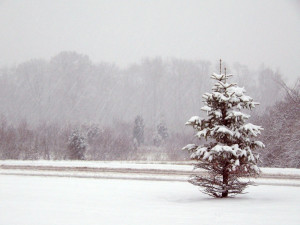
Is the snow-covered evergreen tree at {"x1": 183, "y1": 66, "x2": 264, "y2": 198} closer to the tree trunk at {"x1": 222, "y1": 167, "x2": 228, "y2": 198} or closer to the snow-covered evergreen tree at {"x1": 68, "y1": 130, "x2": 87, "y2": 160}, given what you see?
the tree trunk at {"x1": 222, "y1": 167, "x2": 228, "y2": 198}

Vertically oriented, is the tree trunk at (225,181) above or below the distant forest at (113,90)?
below

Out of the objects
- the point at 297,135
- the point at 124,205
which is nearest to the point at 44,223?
the point at 124,205

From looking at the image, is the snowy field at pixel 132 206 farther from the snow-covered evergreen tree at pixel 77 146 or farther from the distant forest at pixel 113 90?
the distant forest at pixel 113 90

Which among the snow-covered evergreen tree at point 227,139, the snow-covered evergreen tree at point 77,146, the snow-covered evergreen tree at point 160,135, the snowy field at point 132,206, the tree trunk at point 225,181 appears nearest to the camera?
the snowy field at point 132,206

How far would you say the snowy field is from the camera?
29.3ft

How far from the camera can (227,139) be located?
12.7m

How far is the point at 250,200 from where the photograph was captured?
1198 centimetres

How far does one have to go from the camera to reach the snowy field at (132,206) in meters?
8.95

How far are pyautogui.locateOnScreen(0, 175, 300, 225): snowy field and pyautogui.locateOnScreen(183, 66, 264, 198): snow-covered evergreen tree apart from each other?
0.77m

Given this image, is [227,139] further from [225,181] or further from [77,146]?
[77,146]

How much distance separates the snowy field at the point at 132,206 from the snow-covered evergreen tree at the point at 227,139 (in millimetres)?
772

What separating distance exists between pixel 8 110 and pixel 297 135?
64.3 metres

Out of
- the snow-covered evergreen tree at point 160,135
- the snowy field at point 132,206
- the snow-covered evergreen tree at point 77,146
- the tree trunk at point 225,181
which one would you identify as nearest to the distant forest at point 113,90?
the snow-covered evergreen tree at point 160,135

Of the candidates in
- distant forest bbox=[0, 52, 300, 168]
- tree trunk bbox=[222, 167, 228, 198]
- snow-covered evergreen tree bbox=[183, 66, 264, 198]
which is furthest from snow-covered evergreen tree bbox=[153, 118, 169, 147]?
snow-covered evergreen tree bbox=[183, 66, 264, 198]
